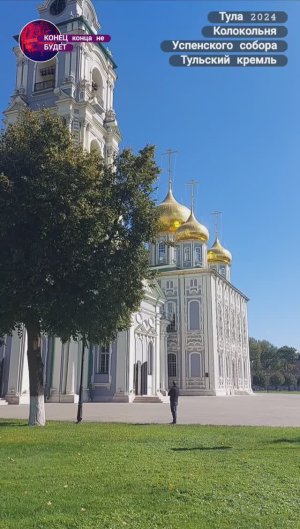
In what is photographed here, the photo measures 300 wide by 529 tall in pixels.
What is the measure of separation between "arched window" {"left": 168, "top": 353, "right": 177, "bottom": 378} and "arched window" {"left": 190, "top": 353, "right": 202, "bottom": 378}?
2.01m

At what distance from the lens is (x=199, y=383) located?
52.8 metres

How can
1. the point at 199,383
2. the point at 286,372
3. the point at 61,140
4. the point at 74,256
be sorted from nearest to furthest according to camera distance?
the point at 74,256 → the point at 61,140 → the point at 199,383 → the point at 286,372

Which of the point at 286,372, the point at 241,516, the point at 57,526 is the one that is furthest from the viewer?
the point at 286,372

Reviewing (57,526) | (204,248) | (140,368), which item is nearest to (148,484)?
(57,526)

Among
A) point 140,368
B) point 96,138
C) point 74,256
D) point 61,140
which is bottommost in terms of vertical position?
point 140,368

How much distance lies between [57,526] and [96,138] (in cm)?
3851

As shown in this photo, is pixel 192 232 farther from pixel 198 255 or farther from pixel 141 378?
pixel 141 378

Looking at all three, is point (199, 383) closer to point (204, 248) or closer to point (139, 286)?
point (204, 248)

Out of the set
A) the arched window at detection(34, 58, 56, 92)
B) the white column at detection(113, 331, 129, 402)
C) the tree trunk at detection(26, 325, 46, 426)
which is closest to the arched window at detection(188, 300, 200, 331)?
the white column at detection(113, 331, 129, 402)

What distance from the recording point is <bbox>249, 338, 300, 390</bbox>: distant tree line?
352 feet

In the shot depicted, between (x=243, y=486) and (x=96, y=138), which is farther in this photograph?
(x=96, y=138)

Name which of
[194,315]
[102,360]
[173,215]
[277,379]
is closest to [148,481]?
[102,360]

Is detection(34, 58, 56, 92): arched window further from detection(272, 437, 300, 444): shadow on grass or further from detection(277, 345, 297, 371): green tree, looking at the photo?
detection(277, 345, 297, 371): green tree

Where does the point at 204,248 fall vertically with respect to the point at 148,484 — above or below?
above
